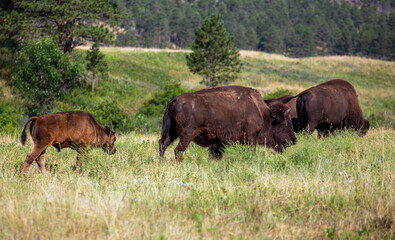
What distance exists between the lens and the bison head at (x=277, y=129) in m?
7.86

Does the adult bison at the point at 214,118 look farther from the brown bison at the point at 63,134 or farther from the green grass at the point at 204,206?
the brown bison at the point at 63,134

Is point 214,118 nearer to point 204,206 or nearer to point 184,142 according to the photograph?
point 184,142

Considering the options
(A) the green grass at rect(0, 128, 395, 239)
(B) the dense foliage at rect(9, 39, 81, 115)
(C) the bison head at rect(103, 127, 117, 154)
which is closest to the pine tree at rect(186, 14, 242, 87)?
(B) the dense foliage at rect(9, 39, 81, 115)

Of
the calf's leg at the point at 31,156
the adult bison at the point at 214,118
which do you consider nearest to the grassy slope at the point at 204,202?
the calf's leg at the point at 31,156

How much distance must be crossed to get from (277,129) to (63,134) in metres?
4.37

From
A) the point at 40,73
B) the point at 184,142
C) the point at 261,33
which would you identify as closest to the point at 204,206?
the point at 184,142

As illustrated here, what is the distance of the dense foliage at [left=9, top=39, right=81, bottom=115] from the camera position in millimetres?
22250

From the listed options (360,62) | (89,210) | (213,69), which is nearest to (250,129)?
(89,210)

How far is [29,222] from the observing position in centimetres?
347

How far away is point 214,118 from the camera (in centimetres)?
662

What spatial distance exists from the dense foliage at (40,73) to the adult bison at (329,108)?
16.8 meters

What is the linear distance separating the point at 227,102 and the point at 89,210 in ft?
12.4

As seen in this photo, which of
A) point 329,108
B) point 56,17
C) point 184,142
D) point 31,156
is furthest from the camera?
point 56,17

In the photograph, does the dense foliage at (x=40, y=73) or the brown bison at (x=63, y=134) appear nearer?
the brown bison at (x=63, y=134)
